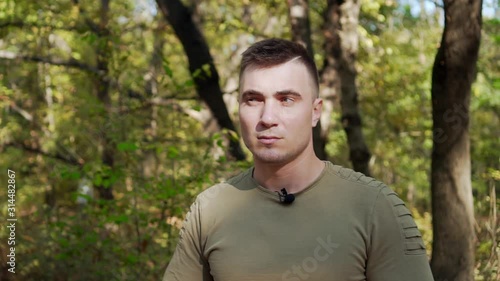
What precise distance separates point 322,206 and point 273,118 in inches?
12.7

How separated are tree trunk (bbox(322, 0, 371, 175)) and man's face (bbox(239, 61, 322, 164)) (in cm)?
655

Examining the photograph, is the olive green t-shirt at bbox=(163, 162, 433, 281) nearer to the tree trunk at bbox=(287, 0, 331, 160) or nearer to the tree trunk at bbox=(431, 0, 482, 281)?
the tree trunk at bbox=(431, 0, 482, 281)

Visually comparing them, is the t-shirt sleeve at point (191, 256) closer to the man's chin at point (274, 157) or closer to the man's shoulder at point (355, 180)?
the man's chin at point (274, 157)

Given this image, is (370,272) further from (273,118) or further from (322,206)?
(273,118)

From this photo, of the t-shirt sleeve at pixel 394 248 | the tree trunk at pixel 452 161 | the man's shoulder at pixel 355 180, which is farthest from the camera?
the tree trunk at pixel 452 161

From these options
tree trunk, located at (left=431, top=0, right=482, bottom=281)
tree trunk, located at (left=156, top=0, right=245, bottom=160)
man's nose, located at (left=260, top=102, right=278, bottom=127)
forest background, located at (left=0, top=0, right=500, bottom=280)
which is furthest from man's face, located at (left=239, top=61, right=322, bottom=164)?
tree trunk, located at (left=156, top=0, right=245, bottom=160)

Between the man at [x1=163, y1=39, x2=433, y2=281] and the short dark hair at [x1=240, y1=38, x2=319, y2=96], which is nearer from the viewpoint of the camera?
the man at [x1=163, y1=39, x2=433, y2=281]

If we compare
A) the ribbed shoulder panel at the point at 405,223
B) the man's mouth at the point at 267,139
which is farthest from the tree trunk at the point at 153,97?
the ribbed shoulder panel at the point at 405,223

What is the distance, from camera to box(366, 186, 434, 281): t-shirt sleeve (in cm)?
194

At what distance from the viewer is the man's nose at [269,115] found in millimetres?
2092

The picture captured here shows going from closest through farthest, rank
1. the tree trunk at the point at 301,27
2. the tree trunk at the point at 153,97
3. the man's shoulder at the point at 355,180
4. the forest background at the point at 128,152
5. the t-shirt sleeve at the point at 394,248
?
the t-shirt sleeve at the point at 394,248, the man's shoulder at the point at 355,180, the forest background at the point at 128,152, the tree trunk at the point at 301,27, the tree trunk at the point at 153,97

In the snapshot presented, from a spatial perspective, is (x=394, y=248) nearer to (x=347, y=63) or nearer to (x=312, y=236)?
(x=312, y=236)

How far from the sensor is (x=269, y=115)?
2.10 m

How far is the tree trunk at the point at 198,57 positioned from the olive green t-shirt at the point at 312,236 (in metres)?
6.41
